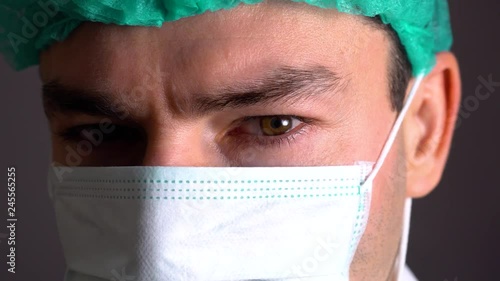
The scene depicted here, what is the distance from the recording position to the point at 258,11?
41.0 inches

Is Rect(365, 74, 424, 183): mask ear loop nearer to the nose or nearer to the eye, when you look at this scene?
the eye

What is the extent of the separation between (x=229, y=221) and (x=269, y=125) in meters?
0.18

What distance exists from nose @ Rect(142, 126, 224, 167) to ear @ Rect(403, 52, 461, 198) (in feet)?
1.49

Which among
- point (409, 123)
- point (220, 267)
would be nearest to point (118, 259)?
point (220, 267)

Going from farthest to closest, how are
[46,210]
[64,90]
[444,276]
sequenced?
[46,210], [444,276], [64,90]

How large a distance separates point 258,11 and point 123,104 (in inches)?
10.6

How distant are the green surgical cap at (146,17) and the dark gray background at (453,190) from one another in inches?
17.2

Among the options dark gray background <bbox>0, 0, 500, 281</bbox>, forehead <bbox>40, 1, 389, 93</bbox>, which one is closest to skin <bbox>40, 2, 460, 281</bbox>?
forehead <bbox>40, 1, 389, 93</bbox>

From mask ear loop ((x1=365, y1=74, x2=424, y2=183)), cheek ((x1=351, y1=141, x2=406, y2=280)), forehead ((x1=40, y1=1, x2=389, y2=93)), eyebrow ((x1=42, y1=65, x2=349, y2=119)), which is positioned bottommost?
cheek ((x1=351, y1=141, x2=406, y2=280))

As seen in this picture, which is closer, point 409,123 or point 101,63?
point 101,63

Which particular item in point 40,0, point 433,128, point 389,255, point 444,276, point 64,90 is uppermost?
point 40,0

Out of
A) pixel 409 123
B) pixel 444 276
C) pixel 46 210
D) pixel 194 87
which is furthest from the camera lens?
pixel 46 210

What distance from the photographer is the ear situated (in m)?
1.31

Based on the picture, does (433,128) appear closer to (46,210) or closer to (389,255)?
(389,255)
